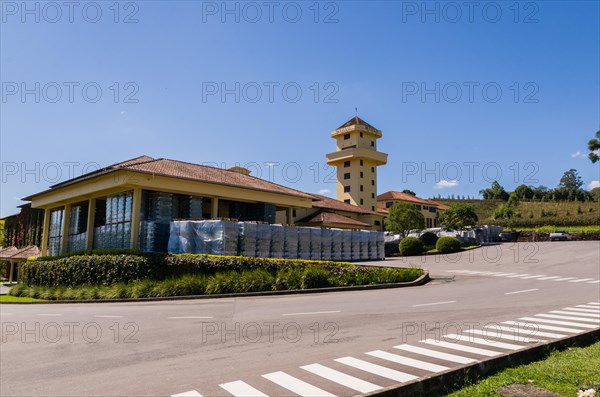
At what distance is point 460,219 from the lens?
52906mm

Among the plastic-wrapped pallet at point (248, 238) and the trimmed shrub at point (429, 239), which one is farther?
the trimmed shrub at point (429, 239)

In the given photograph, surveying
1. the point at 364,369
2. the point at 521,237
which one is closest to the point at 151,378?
the point at 364,369

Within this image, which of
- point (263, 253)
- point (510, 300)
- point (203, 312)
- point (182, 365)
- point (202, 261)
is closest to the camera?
point (182, 365)

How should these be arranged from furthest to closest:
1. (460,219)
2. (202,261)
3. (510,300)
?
(460,219) → (202,261) → (510,300)

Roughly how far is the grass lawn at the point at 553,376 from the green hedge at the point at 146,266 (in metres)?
14.6

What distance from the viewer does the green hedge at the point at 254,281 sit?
18688 mm

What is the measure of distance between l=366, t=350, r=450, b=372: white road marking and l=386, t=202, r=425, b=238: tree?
44745 mm

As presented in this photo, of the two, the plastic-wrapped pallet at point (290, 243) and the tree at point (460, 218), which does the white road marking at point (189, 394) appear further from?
the tree at point (460, 218)

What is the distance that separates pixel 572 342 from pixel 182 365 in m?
6.88

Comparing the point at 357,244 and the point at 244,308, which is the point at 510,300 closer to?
the point at 244,308

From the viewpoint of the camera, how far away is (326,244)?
30703 millimetres

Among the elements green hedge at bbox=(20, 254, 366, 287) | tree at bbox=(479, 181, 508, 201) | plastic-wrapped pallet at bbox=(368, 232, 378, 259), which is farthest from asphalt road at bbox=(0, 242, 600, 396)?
tree at bbox=(479, 181, 508, 201)

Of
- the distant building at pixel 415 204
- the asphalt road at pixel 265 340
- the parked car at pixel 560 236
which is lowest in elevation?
the asphalt road at pixel 265 340

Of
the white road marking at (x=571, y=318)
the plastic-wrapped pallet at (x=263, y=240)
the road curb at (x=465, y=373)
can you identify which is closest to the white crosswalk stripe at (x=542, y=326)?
the white road marking at (x=571, y=318)
